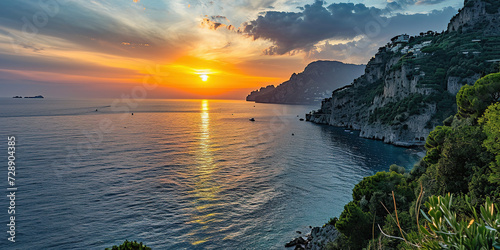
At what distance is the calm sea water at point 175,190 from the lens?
114ft

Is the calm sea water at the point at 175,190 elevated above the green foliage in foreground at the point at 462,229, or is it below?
below

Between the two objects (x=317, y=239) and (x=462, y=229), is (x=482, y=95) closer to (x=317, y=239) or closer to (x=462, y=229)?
(x=317, y=239)

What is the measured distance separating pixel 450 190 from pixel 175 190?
46.5m

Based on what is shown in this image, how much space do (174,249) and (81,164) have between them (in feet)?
156

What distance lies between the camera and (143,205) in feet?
141

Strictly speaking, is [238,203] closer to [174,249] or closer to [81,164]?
[174,249]

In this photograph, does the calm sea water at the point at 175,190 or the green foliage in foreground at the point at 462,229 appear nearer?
the green foliage in foreground at the point at 462,229

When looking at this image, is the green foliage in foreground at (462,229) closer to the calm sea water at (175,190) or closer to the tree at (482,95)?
the calm sea water at (175,190)

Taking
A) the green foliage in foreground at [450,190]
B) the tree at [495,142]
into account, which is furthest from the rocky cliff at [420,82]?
the tree at [495,142]

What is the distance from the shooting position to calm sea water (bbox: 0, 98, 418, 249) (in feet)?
114

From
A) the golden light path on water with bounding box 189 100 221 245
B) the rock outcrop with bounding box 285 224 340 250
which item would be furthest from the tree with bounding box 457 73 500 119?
the golden light path on water with bounding box 189 100 221 245

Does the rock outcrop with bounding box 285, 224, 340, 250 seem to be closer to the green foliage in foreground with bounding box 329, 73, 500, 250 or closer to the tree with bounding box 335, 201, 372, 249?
the green foliage in foreground with bounding box 329, 73, 500, 250

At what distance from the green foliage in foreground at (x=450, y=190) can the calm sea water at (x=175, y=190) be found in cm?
1125

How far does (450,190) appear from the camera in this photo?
2600 centimetres
